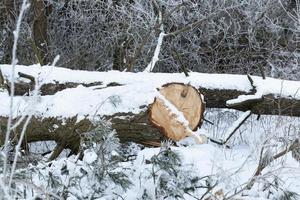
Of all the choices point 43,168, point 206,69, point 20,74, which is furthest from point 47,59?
point 43,168

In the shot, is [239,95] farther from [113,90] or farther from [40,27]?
[40,27]

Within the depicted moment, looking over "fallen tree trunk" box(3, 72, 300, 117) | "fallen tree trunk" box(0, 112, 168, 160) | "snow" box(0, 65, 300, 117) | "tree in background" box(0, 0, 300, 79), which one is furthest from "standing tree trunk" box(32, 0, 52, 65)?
"fallen tree trunk" box(0, 112, 168, 160)

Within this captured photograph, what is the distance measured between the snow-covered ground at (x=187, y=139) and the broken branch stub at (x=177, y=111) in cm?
8

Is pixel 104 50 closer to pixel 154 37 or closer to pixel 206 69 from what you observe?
pixel 154 37

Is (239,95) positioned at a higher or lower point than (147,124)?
higher

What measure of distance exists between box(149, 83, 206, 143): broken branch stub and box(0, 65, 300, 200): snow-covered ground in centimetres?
8

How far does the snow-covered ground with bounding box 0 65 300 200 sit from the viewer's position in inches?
134

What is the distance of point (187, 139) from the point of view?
438cm

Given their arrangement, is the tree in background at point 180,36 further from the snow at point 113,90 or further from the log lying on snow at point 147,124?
the log lying on snow at point 147,124

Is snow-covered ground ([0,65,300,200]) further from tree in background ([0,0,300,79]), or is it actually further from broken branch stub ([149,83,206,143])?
tree in background ([0,0,300,79])

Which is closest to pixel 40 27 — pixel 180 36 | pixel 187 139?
pixel 180 36

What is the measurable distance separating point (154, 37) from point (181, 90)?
4.07 m

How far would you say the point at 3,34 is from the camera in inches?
365

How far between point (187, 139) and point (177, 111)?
10.7 inches
